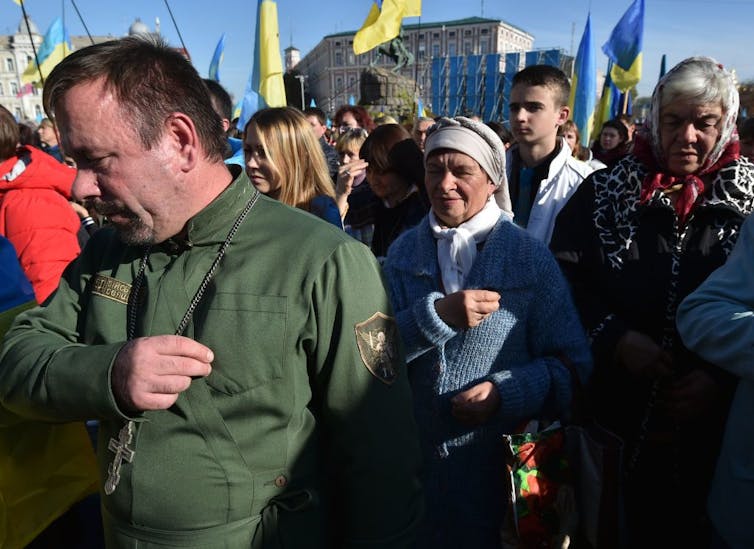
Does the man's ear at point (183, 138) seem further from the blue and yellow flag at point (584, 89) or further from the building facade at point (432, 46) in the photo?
the building facade at point (432, 46)

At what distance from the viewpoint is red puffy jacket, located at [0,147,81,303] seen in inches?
120

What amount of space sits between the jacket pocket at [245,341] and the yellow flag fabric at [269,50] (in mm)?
5090

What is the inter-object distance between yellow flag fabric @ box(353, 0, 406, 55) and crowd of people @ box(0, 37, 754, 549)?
5.19 m

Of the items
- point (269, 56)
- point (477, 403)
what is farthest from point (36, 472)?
point (269, 56)

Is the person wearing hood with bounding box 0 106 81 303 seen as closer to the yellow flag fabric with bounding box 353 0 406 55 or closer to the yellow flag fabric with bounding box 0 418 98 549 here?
the yellow flag fabric with bounding box 0 418 98 549

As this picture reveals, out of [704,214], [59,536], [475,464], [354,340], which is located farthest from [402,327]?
[59,536]

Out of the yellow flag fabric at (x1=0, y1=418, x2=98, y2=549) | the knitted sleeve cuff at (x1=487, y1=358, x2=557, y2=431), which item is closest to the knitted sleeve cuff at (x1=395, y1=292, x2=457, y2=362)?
the knitted sleeve cuff at (x1=487, y1=358, x2=557, y2=431)

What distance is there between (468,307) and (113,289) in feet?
3.42

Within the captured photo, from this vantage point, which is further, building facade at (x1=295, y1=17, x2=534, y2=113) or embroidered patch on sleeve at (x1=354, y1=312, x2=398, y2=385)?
building facade at (x1=295, y1=17, x2=534, y2=113)

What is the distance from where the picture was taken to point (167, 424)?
120 cm

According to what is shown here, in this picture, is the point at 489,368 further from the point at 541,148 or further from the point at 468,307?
the point at 541,148

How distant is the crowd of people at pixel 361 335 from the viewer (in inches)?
46.8

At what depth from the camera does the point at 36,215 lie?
10.1 feet

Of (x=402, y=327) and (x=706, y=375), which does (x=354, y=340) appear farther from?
(x=706, y=375)
